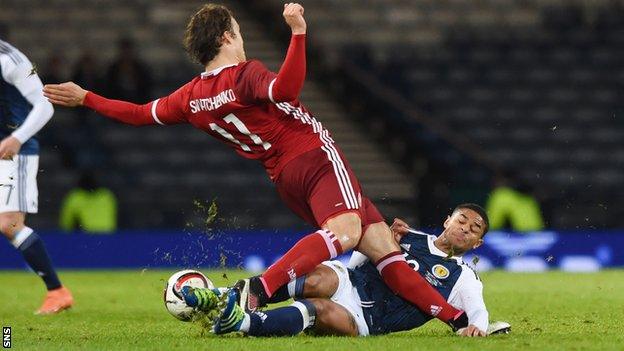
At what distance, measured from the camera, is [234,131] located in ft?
23.7

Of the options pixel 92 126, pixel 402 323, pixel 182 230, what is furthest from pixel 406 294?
pixel 92 126

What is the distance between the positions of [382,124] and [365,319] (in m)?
11.6

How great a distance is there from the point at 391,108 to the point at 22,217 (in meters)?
9.37

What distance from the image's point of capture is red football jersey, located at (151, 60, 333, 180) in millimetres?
7059

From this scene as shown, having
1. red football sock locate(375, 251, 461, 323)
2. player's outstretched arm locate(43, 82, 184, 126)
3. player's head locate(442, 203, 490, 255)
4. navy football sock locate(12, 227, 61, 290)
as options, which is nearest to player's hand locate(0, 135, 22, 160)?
navy football sock locate(12, 227, 61, 290)

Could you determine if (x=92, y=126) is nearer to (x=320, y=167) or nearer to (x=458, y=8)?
(x=458, y=8)

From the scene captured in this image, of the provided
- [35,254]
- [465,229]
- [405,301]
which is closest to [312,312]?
[405,301]

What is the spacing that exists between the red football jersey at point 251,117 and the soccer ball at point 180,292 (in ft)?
2.65

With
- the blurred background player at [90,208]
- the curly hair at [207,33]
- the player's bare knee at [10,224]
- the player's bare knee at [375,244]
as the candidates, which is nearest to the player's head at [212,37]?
the curly hair at [207,33]

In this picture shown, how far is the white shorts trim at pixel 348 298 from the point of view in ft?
23.3

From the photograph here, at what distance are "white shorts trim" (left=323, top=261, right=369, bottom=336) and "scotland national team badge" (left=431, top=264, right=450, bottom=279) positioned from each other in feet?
1.53

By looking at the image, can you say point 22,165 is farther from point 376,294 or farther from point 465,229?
point 465,229

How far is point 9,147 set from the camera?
8938 mm

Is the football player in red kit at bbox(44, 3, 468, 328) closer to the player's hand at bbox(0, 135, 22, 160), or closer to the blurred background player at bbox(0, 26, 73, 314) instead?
the player's hand at bbox(0, 135, 22, 160)
